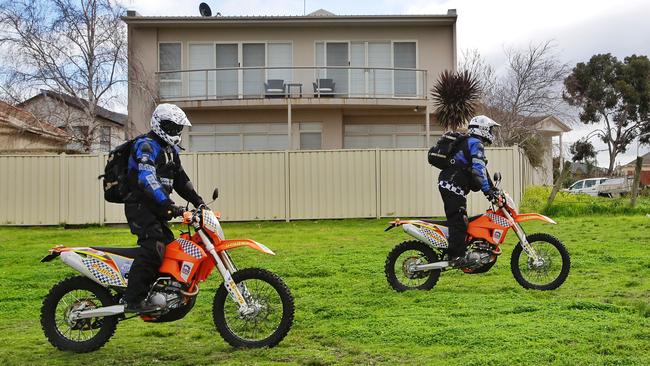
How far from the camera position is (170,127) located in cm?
571

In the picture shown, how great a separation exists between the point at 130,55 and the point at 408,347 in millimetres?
21818

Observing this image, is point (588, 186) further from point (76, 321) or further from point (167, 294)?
point (76, 321)

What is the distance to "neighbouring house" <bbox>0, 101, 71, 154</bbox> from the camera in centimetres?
2716

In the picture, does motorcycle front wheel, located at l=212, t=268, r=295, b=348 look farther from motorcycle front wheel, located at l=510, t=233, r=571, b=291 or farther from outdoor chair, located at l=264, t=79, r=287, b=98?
outdoor chair, located at l=264, t=79, r=287, b=98

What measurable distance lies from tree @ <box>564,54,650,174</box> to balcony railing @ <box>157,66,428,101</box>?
3610 centimetres

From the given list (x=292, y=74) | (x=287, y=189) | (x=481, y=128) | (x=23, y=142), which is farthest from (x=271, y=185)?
(x=23, y=142)

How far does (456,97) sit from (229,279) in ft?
60.0

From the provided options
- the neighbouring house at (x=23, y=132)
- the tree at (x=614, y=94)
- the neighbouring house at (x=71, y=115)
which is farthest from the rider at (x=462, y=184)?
the tree at (x=614, y=94)

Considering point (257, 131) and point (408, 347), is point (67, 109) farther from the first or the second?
point (408, 347)

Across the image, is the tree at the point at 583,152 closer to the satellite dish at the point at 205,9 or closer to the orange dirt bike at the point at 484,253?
the satellite dish at the point at 205,9

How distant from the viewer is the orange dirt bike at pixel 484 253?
25.8 feet

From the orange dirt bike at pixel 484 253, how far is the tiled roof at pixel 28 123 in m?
21.7

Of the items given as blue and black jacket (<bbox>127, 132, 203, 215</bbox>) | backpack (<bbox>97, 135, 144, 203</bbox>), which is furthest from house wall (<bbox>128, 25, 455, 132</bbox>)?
backpack (<bbox>97, 135, 144, 203</bbox>)

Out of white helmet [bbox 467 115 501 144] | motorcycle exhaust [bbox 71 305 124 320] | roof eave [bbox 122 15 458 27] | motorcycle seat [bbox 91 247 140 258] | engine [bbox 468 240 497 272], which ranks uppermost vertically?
roof eave [bbox 122 15 458 27]
